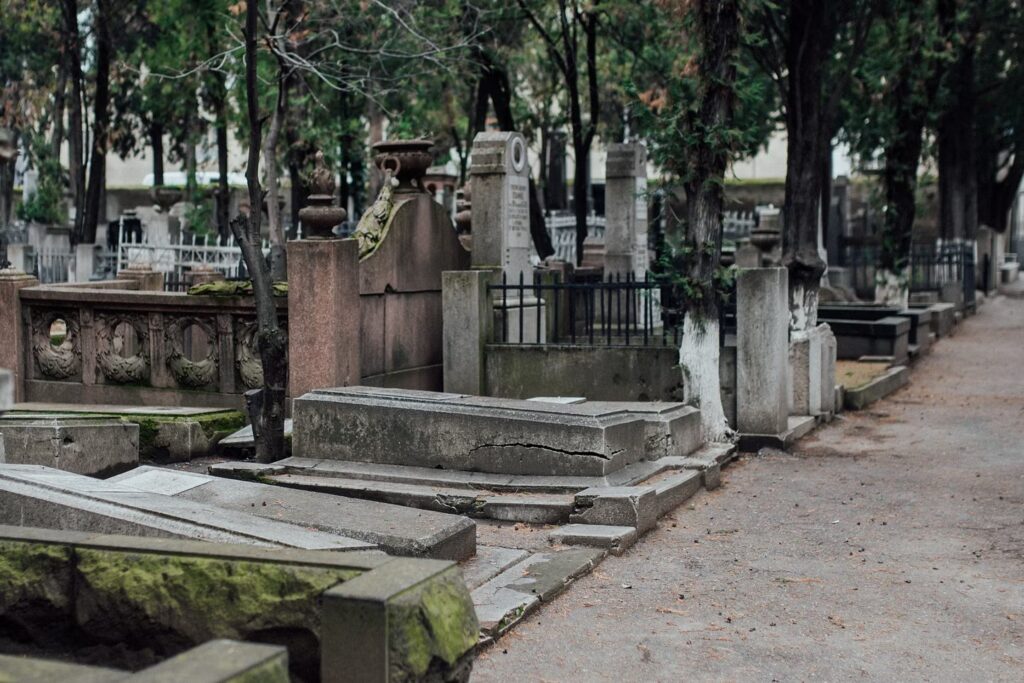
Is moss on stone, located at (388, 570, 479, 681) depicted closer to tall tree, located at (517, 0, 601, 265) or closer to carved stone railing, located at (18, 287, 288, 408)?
carved stone railing, located at (18, 287, 288, 408)

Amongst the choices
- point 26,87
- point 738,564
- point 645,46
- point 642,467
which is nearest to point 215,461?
point 642,467

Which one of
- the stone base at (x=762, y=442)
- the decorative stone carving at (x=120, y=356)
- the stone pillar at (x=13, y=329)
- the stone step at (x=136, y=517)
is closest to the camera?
the stone step at (x=136, y=517)

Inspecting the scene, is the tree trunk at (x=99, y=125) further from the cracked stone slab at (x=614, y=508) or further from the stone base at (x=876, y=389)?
the cracked stone slab at (x=614, y=508)

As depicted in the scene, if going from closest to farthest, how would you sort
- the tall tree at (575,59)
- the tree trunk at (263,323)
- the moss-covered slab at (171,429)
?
the tree trunk at (263,323) → the moss-covered slab at (171,429) → the tall tree at (575,59)

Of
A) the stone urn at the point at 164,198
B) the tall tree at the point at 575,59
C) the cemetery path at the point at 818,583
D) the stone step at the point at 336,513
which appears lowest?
the cemetery path at the point at 818,583

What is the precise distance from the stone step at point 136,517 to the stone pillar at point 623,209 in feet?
43.7

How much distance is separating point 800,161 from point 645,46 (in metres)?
11.3

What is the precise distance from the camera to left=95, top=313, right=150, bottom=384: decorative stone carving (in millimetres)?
13234

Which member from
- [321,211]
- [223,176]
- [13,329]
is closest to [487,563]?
[321,211]

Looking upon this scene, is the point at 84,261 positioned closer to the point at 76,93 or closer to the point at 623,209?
the point at 76,93

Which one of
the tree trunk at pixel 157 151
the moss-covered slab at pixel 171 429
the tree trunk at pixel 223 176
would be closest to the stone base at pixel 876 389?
the moss-covered slab at pixel 171 429

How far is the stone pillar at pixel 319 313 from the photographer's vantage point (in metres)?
11.7

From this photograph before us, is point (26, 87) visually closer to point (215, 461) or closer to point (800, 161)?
point (800, 161)

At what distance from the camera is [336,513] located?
26.8 feet
